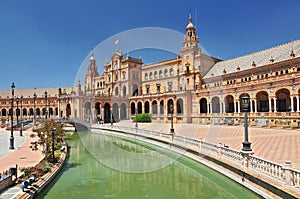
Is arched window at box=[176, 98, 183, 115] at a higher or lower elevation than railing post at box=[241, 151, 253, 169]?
higher

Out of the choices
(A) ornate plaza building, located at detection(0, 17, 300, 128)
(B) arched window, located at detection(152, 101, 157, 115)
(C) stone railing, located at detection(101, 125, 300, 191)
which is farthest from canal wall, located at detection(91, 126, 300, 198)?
(B) arched window, located at detection(152, 101, 157, 115)

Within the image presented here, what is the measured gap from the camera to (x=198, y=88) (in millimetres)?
45719

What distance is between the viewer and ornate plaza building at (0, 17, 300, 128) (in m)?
31.2

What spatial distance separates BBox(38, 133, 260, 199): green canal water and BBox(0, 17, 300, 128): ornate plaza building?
10719 mm

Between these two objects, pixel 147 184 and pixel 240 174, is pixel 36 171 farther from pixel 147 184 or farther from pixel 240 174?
pixel 240 174

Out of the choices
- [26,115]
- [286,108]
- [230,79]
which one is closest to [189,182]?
[286,108]

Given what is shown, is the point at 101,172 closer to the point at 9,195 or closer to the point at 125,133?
the point at 9,195

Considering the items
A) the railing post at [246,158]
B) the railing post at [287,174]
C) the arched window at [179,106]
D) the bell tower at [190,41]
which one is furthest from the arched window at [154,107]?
the railing post at [287,174]

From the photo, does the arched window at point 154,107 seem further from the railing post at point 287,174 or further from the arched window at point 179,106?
the railing post at point 287,174

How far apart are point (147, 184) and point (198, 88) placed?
36.2 m

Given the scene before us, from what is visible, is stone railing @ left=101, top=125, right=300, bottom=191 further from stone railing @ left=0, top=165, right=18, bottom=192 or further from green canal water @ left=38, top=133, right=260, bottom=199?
stone railing @ left=0, top=165, right=18, bottom=192

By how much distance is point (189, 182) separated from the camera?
11.8m

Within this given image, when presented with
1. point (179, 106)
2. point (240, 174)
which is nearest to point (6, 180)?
point (240, 174)

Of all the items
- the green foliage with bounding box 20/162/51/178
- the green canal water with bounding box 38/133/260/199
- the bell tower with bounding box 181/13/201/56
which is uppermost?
the bell tower with bounding box 181/13/201/56
